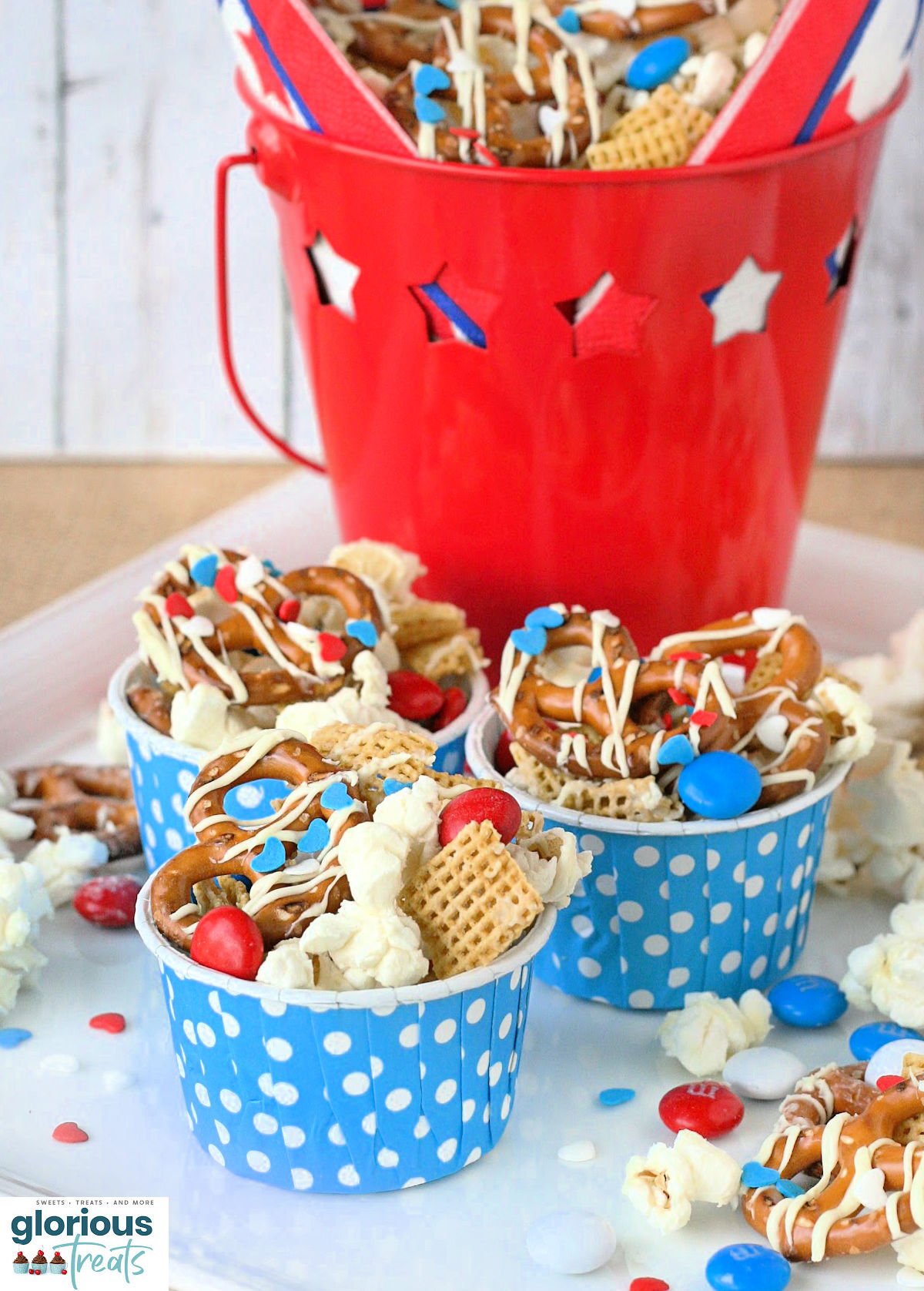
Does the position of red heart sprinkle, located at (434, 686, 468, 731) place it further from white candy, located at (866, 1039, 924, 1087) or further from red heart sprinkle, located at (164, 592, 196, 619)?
white candy, located at (866, 1039, 924, 1087)

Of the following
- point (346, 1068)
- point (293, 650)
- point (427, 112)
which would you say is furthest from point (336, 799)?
point (427, 112)

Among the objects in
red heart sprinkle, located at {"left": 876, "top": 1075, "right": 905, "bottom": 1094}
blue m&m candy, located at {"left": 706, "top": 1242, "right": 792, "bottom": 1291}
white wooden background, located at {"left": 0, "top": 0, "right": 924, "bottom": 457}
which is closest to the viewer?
blue m&m candy, located at {"left": 706, "top": 1242, "right": 792, "bottom": 1291}

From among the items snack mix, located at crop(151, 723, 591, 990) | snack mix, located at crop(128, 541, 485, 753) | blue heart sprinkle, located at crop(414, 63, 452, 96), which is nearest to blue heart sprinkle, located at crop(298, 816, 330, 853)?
snack mix, located at crop(151, 723, 591, 990)

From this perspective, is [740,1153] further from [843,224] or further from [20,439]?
[20,439]

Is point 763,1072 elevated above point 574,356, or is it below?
below

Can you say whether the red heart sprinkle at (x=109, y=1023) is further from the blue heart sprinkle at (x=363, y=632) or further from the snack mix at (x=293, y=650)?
the blue heart sprinkle at (x=363, y=632)

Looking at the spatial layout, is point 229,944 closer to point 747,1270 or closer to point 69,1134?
point 69,1134
